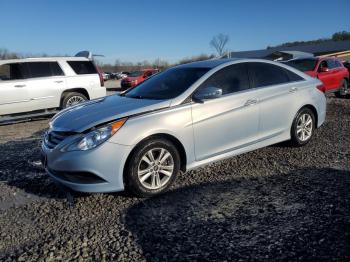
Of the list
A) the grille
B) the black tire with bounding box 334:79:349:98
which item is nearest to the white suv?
the grille

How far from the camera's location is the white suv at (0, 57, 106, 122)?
32.7ft

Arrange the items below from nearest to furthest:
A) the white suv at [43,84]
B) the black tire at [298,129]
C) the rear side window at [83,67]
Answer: the black tire at [298,129] → the white suv at [43,84] → the rear side window at [83,67]

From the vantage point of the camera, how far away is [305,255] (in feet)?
10.1

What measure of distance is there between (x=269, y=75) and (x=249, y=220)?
9.27 feet

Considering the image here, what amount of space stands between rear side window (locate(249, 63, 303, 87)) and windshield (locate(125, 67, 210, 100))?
846 mm

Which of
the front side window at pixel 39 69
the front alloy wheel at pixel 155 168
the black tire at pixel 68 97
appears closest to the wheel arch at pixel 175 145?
the front alloy wheel at pixel 155 168

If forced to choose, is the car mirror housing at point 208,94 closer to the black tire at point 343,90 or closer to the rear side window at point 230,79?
the rear side window at point 230,79

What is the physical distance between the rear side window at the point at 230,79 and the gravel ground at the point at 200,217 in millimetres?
1145

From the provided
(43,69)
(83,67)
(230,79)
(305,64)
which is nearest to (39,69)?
(43,69)

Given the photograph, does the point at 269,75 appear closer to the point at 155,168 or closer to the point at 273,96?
the point at 273,96

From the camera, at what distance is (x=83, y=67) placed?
11.3 meters

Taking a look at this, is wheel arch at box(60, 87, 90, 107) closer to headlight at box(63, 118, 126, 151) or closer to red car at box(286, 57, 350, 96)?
headlight at box(63, 118, 126, 151)

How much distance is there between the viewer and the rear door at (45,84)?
10.2m

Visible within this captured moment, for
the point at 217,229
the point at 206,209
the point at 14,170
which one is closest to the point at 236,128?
the point at 206,209
